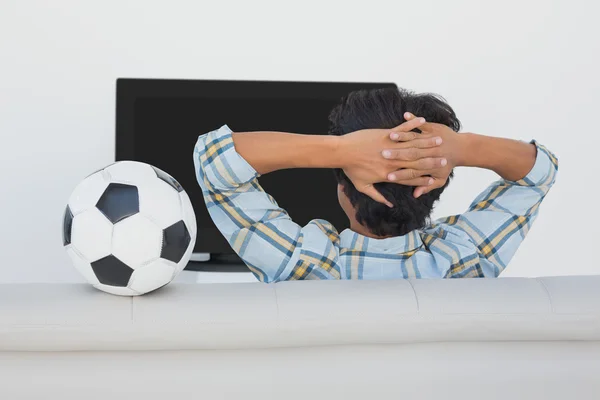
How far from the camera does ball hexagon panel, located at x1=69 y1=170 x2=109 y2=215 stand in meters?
1.12

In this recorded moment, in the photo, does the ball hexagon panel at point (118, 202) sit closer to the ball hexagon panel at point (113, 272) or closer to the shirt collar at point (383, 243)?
the ball hexagon panel at point (113, 272)

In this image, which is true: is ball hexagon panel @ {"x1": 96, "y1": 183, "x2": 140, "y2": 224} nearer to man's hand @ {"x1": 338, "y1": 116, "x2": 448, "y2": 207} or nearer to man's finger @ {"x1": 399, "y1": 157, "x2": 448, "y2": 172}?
man's hand @ {"x1": 338, "y1": 116, "x2": 448, "y2": 207}

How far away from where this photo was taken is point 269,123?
10.8ft

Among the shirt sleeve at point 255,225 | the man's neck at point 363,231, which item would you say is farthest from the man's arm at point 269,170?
the man's neck at point 363,231

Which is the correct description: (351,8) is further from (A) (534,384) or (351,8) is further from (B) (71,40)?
(A) (534,384)

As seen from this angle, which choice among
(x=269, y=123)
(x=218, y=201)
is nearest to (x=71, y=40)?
(x=269, y=123)

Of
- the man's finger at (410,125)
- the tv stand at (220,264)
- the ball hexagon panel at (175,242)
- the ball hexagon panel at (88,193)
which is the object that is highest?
the man's finger at (410,125)

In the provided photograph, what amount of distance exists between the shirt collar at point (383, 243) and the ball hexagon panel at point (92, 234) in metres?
0.55

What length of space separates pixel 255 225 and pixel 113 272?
1.49 feet

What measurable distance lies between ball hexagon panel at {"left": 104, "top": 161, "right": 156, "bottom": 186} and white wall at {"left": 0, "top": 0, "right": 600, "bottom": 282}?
2.53 metres

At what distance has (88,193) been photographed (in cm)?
114

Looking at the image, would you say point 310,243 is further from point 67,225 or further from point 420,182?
point 67,225

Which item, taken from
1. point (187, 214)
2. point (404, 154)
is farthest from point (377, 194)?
point (187, 214)

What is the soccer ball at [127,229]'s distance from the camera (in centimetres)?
107
